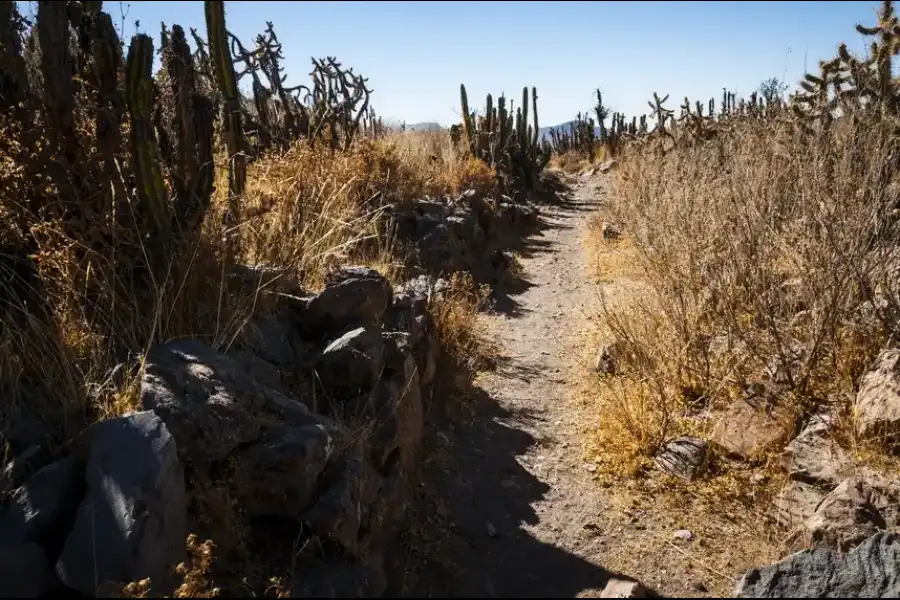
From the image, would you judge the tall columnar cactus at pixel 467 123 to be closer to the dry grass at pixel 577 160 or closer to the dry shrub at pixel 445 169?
the dry shrub at pixel 445 169

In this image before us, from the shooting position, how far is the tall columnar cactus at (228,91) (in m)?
4.25

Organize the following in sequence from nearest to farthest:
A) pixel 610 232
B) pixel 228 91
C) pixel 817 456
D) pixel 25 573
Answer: pixel 25 573, pixel 817 456, pixel 228 91, pixel 610 232

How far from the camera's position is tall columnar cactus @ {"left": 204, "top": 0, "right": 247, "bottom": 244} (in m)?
4.25

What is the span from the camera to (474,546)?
3.23 meters

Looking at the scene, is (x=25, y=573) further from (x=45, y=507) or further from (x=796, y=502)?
(x=796, y=502)

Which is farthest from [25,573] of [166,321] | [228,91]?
[228,91]

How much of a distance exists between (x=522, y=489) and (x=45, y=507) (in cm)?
248

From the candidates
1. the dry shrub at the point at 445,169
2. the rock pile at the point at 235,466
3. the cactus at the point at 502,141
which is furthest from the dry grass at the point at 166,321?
the cactus at the point at 502,141

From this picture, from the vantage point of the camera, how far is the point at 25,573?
1964mm

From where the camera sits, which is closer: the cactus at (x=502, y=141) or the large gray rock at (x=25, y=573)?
the large gray rock at (x=25, y=573)

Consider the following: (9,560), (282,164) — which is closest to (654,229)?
(282,164)

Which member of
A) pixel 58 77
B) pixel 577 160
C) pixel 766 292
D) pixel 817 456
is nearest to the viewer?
pixel 58 77

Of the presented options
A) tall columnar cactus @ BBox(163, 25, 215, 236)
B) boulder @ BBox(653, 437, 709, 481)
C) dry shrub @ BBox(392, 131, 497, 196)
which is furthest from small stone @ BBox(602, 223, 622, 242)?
tall columnar cactus @ BBox(163, 25, 215, 236)

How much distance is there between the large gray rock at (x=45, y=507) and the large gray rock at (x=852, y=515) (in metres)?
2.95
